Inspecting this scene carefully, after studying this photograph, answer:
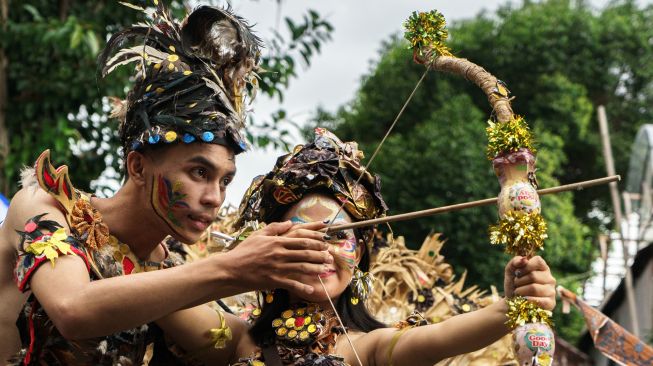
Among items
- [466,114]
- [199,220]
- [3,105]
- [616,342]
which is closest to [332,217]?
[199,220]

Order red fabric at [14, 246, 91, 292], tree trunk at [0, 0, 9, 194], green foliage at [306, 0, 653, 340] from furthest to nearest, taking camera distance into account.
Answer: green foliage at [306, 0, 653, 340] < tree trunk at [0, 0, 9, 194] < red fabric at [14, 246, 91, 292]

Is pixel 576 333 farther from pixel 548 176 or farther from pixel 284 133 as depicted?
pixel 284 133

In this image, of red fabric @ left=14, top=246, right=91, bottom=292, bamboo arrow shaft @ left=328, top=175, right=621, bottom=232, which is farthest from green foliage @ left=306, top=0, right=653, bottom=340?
bamboo arrow shaft @ left=328, top=175, right=621, bottom=232

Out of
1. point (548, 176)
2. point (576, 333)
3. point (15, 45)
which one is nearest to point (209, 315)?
point (15, 45)

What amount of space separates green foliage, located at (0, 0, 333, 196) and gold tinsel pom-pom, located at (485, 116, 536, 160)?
4.39 meters

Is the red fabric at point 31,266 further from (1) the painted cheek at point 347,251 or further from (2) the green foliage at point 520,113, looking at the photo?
(2) the green foliage at point 520,113

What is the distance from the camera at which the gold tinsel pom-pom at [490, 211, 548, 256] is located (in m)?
3.22

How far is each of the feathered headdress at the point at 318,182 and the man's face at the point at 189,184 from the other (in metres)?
0.32

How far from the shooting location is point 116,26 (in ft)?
27.6

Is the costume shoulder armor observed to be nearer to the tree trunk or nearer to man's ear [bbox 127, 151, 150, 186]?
man's ear [bbox 127, 151, 150, 186]

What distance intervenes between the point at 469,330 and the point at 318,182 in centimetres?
84

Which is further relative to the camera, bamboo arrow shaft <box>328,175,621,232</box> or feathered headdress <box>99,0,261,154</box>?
feathered headdress <box>99,0,261,154</box>

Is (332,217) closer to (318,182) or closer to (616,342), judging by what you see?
(318,182)

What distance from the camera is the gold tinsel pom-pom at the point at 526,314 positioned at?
322 centimetres
